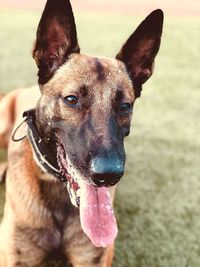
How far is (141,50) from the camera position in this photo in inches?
111

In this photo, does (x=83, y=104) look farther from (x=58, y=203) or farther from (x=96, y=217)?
(x=58, y=203)

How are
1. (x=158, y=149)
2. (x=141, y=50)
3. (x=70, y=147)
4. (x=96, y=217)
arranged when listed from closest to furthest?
(x=70, y=147), (x=96, y=217), (x=141, y=50), (x=158, y=149)

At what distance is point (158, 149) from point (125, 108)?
2.03 m

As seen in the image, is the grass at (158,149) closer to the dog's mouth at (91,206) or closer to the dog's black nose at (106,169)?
the dog's mouth at (91,206)

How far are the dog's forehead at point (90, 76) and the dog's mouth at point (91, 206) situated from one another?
319mm

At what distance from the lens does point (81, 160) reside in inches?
91.9

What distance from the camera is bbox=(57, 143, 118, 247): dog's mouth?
2.48m

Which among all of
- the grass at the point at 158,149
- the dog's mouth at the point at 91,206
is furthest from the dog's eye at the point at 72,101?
the grass at the point at 158,149

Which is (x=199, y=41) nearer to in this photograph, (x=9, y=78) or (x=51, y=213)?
(x=9, y=78)

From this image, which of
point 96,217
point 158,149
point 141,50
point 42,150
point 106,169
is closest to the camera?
point 106,169

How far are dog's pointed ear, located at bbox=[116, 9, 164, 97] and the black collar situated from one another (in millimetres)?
610

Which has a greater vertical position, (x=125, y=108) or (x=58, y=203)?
(x=125, y=108)

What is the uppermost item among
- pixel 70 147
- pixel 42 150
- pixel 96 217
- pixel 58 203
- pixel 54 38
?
pixel 54 38

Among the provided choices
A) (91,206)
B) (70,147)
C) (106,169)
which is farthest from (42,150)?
(106,169)
